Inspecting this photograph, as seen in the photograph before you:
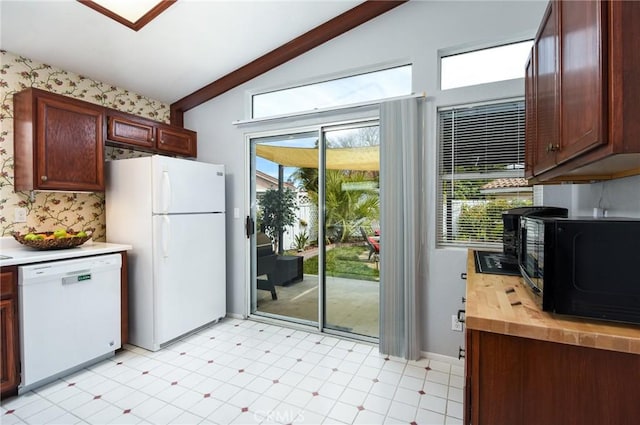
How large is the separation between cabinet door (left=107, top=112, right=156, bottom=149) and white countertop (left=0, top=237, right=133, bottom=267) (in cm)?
100

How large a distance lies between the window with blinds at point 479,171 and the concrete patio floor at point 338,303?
0.88 m

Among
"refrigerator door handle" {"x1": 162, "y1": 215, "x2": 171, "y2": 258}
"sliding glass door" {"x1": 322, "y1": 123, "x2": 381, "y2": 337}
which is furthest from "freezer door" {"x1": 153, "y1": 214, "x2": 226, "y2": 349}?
→ "sliding glass door" {"x1": 322, "y1": 123, "x2": 381, "y2": 337}

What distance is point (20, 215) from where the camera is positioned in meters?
2.46

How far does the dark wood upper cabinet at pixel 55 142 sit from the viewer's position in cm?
231

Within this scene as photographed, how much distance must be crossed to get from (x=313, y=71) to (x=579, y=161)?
2496mm

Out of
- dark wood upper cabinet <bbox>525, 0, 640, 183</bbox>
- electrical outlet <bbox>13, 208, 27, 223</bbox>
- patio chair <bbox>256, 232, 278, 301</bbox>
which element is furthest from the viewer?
patio chair <bbox>256, 232, 278, 301</bbox>

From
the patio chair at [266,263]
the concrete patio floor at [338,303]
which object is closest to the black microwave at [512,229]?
the concrete patio floor at [338,303]

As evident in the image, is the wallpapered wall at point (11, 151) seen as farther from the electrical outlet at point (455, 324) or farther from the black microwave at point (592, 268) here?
the black microwave at point (592, 268)

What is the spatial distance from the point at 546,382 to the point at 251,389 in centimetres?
184

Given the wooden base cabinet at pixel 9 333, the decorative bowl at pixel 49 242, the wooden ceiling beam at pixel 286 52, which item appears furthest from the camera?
the wooden ceiling beam at pixel 286 52

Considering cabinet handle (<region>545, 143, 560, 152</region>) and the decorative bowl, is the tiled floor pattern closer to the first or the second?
the decorative bowl

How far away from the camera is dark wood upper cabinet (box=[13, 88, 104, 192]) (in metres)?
2.31

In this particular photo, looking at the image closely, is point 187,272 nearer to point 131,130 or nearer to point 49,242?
point 49,242

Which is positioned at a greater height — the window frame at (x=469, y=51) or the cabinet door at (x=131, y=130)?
the window frame at (x=469, y=51)
